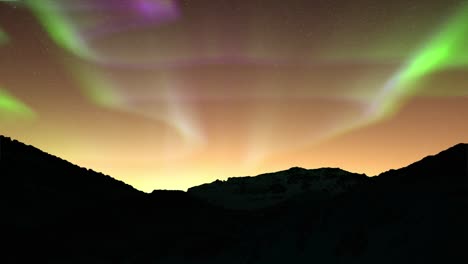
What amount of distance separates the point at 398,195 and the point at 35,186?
45.8 meters

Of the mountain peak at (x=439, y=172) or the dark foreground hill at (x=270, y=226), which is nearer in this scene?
the dark foreground hill at (x=270, y=226)

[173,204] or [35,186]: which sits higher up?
[35,186]

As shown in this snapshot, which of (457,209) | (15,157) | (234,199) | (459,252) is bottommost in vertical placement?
(459,252)

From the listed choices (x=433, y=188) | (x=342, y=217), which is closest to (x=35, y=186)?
(x=342, y=217)

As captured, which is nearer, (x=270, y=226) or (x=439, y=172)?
(x=439, y=172)

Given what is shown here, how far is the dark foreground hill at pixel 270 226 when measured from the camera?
18.4 meters

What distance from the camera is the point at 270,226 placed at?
26859mm

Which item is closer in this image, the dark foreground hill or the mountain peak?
the dark foreground hill

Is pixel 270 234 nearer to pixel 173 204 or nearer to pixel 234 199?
pixel 173 204

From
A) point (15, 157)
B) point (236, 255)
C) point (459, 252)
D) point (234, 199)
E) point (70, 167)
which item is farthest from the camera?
point (234, 199)

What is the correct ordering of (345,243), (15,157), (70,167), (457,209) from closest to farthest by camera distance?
(457,209)
(345,243)
(15,157)
(70,167)

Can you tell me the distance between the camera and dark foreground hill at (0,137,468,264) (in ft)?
60.3

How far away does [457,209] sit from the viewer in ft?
59.0

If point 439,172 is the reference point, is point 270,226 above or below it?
below
